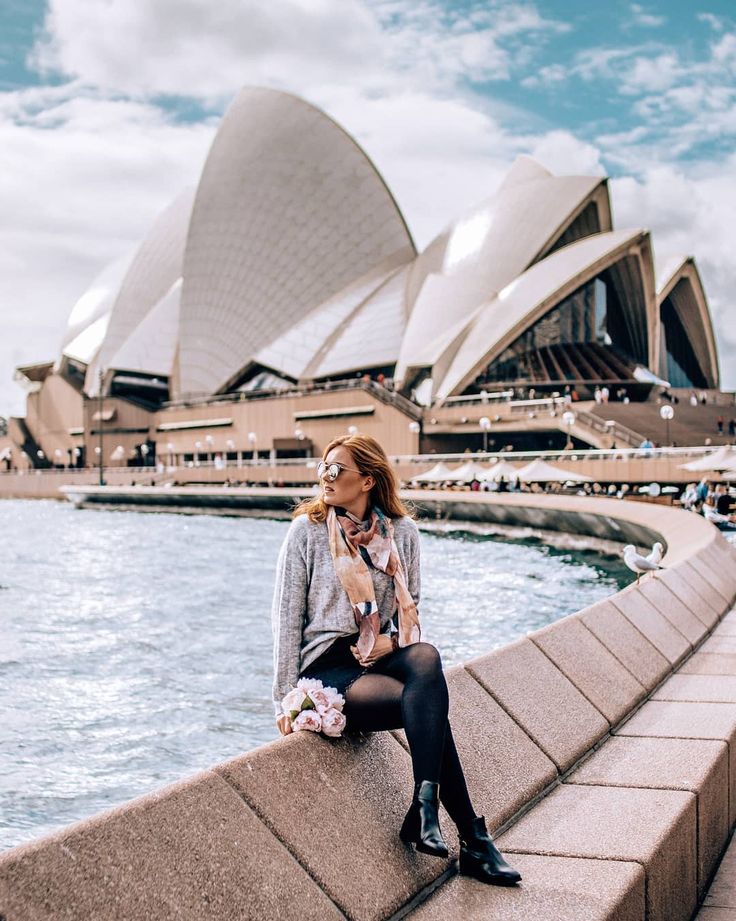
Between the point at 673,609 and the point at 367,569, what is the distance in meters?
3.85

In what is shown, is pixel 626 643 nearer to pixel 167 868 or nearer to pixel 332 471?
pixel 332 471

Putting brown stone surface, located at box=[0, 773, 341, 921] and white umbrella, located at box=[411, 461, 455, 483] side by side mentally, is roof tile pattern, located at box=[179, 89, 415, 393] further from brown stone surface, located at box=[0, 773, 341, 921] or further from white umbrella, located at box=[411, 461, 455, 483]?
brown stone surface, located at box=[0, 773, 341, 921]

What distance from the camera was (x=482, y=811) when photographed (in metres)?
2.87

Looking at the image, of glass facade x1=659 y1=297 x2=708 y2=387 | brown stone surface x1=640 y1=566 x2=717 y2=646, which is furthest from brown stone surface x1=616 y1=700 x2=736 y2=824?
glass facade x1=659 y1=297 x2=708 y2=387

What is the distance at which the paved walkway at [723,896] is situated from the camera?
9.04ft

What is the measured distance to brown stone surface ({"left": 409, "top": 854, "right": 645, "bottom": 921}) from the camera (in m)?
2.22

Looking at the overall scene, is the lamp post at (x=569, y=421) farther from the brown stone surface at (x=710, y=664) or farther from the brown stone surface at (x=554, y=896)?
the brown stone surface at (x=554, y=896)

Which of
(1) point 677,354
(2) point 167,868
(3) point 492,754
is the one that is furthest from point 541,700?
(1) point 677,354

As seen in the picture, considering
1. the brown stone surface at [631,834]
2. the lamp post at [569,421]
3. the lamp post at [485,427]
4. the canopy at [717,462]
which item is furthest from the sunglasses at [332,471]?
the lamp post at [485,427]

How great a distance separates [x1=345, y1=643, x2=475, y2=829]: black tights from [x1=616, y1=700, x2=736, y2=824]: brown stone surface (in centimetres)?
140

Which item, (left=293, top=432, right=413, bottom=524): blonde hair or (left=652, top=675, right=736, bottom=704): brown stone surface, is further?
(left=652, top=675, right=736, bottom=704): brown stone surface

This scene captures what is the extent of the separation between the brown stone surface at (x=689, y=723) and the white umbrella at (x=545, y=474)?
2164 centimetres

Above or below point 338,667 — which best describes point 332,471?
above

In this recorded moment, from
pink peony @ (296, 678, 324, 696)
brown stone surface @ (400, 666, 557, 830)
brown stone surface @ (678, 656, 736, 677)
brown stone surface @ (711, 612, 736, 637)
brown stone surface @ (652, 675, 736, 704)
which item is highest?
pink peony @ (296, 678, 324, 696)
